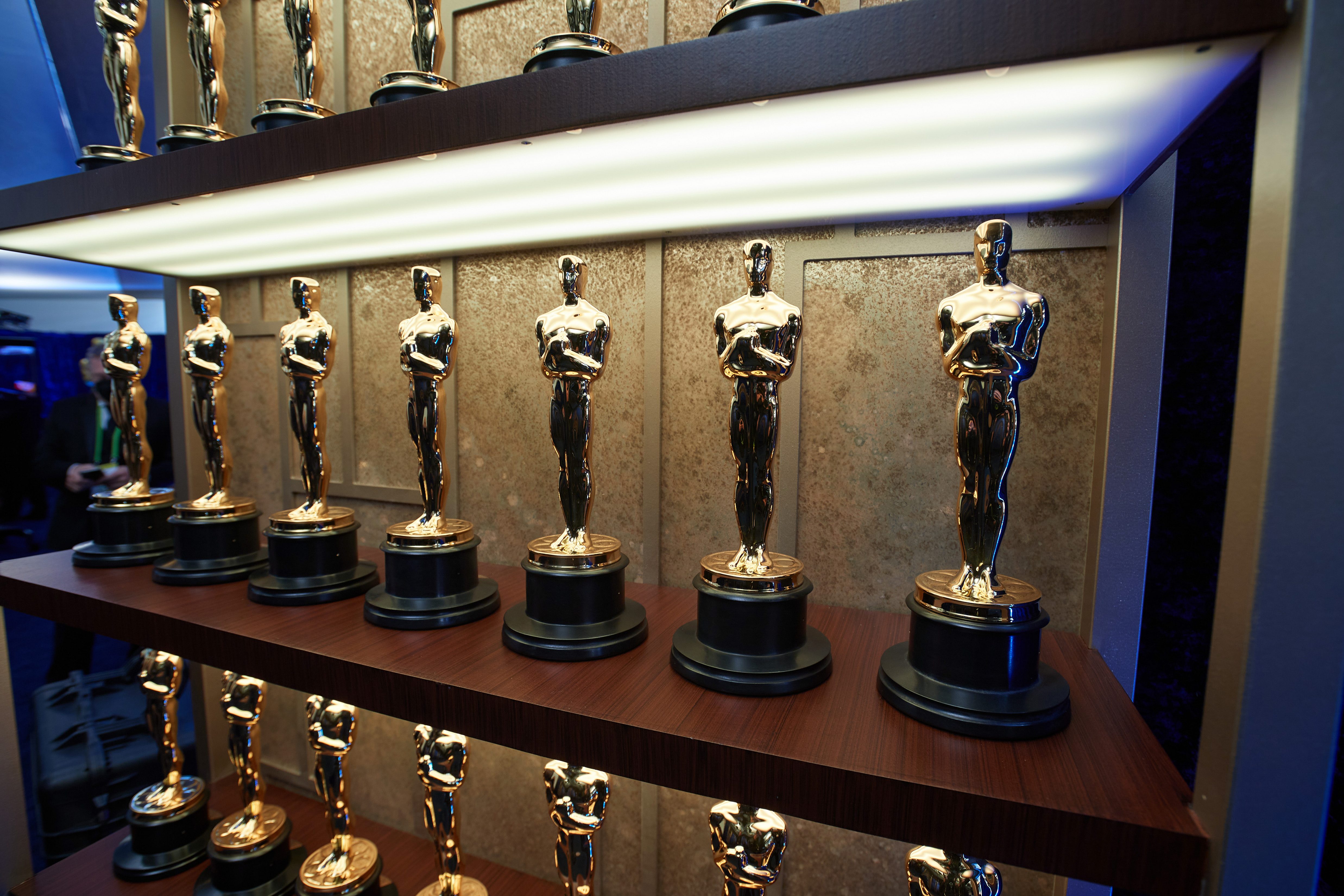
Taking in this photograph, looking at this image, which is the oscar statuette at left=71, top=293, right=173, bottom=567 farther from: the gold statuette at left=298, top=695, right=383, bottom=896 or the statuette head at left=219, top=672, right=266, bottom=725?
the gold statuette at left=298, top=695, right=383, bottom=896

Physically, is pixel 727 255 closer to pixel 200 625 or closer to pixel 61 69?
pixel 200 625

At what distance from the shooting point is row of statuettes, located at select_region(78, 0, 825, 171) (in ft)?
1.90

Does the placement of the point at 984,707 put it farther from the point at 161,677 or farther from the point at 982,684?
the point at 161,677

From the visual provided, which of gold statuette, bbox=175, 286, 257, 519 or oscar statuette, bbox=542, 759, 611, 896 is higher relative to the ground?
gold statuette, bbox=175, 286, 257, 519

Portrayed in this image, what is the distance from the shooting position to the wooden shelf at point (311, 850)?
0.98 meters

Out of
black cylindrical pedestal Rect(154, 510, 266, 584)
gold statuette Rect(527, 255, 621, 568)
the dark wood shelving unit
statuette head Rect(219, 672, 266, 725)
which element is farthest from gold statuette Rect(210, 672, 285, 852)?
the dark wood shelving unit

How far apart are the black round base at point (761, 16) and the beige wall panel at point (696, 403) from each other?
1.05ft

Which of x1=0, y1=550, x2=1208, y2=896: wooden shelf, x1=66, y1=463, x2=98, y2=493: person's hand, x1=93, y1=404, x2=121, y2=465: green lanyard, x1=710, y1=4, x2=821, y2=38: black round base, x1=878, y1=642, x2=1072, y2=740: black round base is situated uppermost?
x1=710, y1=4, x2=821, y2=38: black round base

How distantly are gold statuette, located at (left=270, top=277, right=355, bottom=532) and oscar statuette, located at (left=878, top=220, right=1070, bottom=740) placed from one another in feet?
2.56

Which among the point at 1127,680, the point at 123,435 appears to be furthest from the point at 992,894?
the point at 123,435

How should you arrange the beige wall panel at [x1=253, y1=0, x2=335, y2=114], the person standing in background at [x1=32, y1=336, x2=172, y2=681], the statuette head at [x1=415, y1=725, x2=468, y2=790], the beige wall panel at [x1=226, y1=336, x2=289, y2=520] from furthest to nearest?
the person standing in background at [x1=32, y1=336, x2=172, y2=681] → the beige wall panel at [x1=226, y1=336, x2=289, y2=520] → the beige wall panel at [x1=253, y1=0, x2=335, y2=114] → the statuette head at [x1=415, y1=725, x2=468, y2=790]

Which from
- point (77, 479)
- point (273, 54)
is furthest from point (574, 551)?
point (77, 479)

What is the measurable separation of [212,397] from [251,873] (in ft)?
2.56

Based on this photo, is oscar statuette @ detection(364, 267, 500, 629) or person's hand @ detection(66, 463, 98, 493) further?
person's hand @ detection(66, 463, 98, 493)
